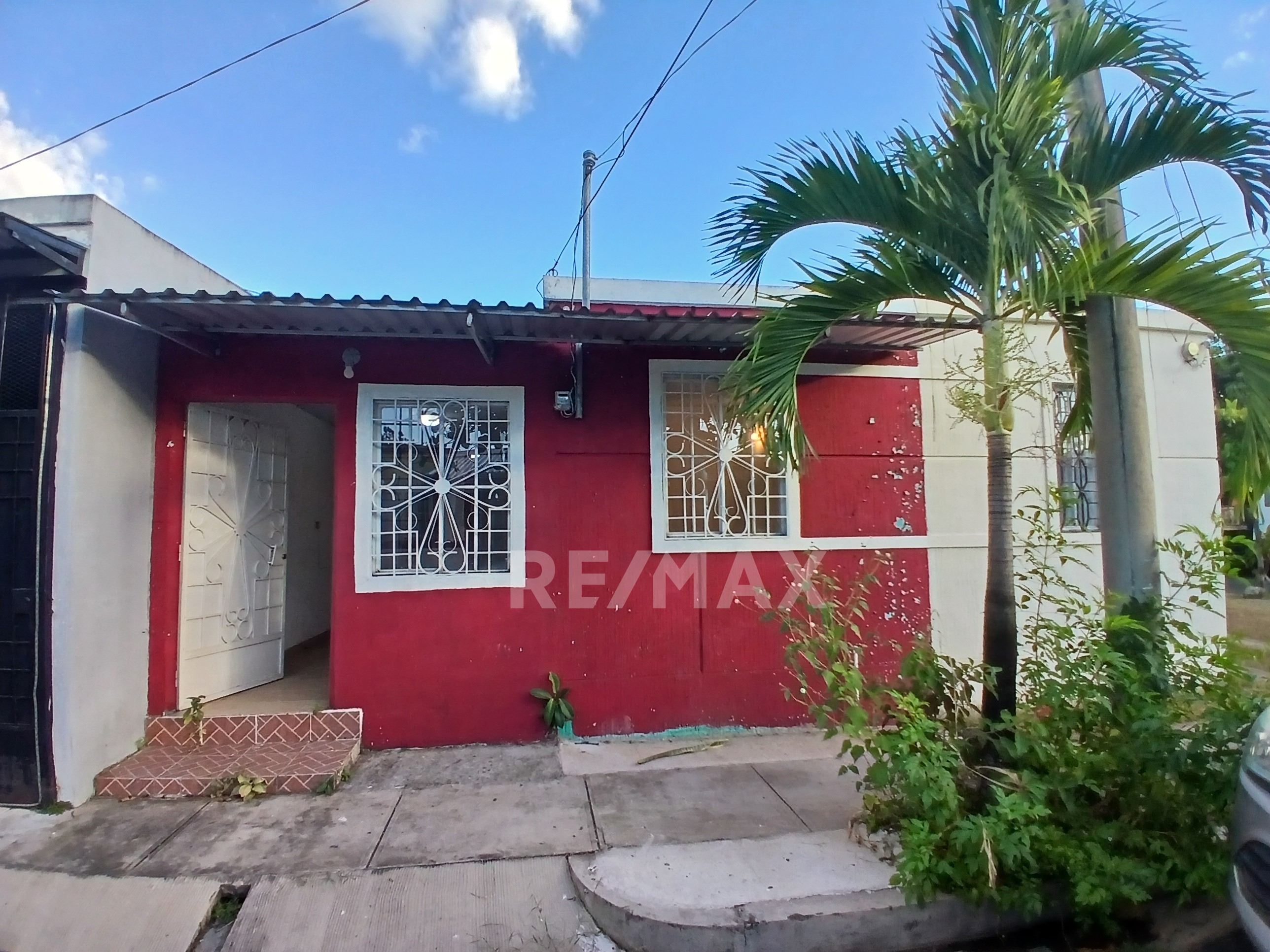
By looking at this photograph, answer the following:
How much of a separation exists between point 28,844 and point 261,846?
1238 millimetres

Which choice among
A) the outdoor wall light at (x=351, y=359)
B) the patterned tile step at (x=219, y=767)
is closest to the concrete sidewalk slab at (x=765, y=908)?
the patterned tile step at (x=219, y=767)

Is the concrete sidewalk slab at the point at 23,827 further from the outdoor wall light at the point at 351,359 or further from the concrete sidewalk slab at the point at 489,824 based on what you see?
the outdoor wall light at the point at 351,359

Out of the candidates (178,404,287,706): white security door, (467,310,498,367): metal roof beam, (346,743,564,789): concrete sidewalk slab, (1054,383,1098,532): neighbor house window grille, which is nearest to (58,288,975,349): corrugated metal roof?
(467,310,498,367): metal roof beam

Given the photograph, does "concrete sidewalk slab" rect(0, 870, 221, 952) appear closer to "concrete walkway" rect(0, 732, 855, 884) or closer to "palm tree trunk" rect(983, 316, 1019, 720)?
"concrete walkway" rect(0, 732, 855, 884)

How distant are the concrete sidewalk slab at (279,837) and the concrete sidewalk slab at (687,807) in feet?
4.09

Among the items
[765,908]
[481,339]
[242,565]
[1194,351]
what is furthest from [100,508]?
[1194,351]

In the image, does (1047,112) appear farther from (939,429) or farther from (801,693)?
(801,693)

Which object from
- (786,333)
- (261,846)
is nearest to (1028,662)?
(786,333)

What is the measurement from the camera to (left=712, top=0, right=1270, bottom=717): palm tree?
9.37ft

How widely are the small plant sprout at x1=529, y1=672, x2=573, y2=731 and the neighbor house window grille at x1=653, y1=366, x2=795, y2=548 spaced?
1.39 metres

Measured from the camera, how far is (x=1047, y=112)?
2.87m

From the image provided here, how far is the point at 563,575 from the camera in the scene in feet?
15.2

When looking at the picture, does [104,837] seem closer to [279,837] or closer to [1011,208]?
[279,837]

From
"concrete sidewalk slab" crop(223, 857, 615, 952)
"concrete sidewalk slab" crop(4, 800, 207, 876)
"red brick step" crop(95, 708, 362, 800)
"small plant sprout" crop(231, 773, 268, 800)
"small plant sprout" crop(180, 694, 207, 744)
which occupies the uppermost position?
"small plant sprout" crop(180, 694, 207, 744)
